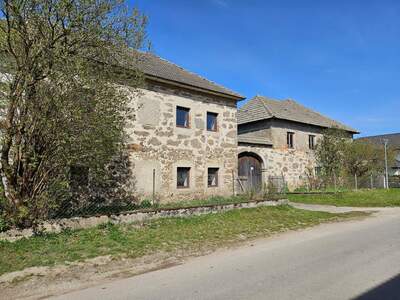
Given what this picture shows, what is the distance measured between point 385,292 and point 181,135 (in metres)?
12.7

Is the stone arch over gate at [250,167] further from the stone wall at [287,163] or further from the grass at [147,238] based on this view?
the grass at [147,238]

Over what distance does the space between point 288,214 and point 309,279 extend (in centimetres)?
843

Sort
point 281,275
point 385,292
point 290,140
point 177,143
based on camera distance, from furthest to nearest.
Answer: point 290,140
point 177,143
point 281,275
point 385,292

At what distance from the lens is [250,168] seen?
73.9 ft

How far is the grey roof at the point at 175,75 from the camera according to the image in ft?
52.9

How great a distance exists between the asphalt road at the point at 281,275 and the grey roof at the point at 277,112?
1837cm

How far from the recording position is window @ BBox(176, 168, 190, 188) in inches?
653

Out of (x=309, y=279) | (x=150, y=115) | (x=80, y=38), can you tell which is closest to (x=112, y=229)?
(x=80, y=38)

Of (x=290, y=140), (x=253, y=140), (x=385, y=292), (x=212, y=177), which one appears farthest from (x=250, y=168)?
(x=385, y=292)

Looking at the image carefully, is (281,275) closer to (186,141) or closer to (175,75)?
(186,141)

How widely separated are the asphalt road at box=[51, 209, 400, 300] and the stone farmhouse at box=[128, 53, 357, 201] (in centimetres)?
708

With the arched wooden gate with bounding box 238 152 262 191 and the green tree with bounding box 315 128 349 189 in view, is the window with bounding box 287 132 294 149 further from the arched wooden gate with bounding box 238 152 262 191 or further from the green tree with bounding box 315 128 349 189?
the arched wooden gate with bounding box 238 152 262 191

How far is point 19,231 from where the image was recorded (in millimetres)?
7961

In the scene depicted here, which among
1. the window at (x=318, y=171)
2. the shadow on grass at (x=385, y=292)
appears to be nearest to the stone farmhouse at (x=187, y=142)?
the window at (x=318, y=171)
